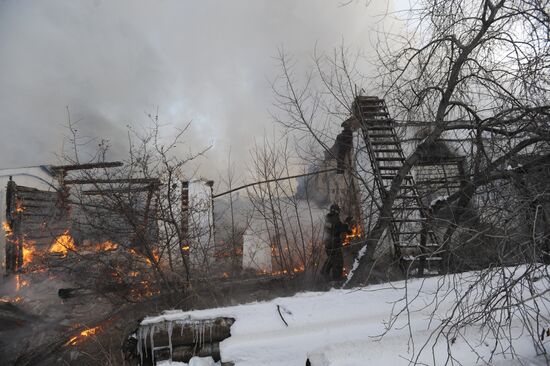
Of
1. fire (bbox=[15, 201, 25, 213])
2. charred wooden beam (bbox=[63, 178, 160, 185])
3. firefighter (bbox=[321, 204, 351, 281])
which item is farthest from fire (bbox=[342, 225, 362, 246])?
fire (bbox=[15, 201, 25, 213])

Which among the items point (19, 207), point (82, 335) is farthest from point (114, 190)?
point (19, 207)

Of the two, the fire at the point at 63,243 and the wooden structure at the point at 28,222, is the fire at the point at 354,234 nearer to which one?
the fire at the point at 63,243

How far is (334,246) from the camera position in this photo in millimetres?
8969

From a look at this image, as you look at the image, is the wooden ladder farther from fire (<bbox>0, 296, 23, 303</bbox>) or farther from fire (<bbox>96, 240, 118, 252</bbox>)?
fire (<bbox>0, 296, 23, 303</bbox>)

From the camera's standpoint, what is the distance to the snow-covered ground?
10.5 feet

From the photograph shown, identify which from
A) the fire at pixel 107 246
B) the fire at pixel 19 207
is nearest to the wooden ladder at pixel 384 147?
the fire at pixel 107 246

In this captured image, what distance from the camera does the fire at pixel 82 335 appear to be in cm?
751

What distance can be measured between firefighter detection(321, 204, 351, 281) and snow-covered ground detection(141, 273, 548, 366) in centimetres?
492

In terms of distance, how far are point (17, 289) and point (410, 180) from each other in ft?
39.2

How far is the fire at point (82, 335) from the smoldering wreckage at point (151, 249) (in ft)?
0.09

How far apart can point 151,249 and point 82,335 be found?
2.74 meters

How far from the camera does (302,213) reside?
11.4 meters

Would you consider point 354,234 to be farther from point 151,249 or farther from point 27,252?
point 27,252

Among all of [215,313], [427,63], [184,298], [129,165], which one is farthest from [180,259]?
[427,63]
